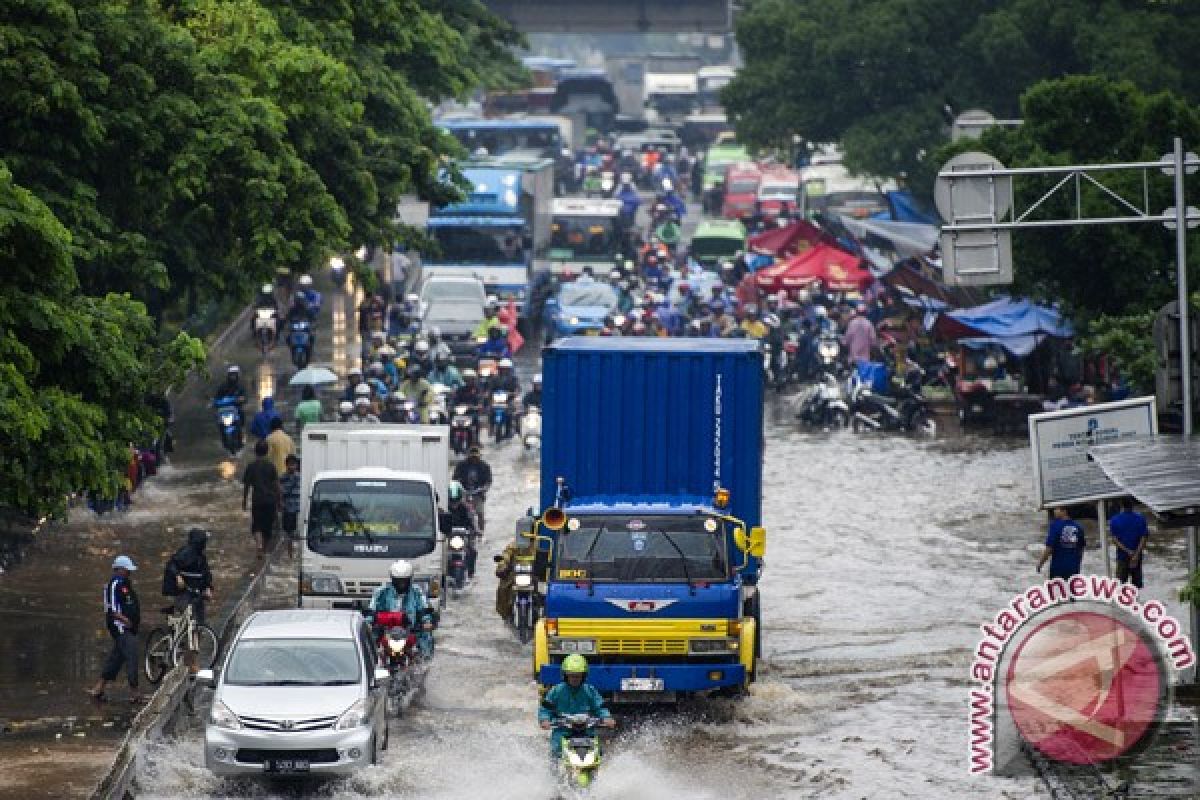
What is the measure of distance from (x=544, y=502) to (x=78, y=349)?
16.9 ft

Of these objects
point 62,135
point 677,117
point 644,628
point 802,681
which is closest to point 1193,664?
point 802,681

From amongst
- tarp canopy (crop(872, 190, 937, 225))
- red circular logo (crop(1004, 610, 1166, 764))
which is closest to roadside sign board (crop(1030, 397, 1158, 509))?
red circular logo (crop(1004, 610, 1166, 764))

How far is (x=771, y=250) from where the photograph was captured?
6109cm

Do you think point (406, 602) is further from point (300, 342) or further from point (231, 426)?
point (300, 342)

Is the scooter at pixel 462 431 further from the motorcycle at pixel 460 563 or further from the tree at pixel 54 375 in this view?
the tree at pixel 54 375

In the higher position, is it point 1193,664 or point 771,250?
point 771,250

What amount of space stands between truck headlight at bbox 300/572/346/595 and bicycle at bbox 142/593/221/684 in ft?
5.39

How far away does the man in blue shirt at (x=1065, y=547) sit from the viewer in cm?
2631

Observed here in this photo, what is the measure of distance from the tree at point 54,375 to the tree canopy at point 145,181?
0.02m

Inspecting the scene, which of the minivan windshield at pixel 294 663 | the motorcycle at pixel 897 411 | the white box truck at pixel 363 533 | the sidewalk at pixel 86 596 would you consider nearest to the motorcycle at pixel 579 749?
the minivan windshield at pixel 294 663

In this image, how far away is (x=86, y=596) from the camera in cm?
2903

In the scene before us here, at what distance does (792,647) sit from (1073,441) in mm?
3622

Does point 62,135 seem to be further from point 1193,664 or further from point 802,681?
point 1193,664

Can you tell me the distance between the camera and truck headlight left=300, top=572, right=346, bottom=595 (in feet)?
89.1
